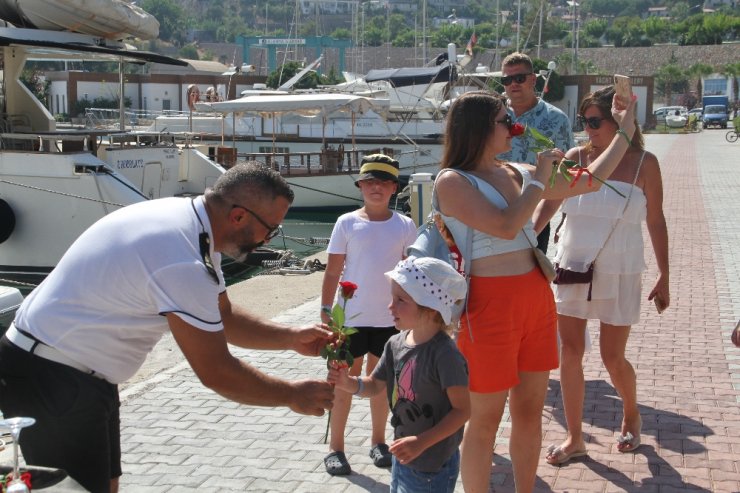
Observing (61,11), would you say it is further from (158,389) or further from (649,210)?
(649,210)

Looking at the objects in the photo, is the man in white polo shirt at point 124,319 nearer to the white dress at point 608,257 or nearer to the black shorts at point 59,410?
the black shorts at point 59,410

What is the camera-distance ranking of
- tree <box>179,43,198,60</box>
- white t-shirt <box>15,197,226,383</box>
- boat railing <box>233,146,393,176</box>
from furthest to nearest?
1. tree <box>179,43,198,60</box>
2. boat railing <box>233,146,393,176</box>
3. white t-shirt <box>15,197,226,383</box>

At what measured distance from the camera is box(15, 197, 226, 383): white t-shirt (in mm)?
3240

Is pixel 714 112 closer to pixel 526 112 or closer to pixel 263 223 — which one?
pixel 526 112

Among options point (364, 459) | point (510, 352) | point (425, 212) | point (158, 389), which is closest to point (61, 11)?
point (425, 212)

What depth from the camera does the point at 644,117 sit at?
247 ft

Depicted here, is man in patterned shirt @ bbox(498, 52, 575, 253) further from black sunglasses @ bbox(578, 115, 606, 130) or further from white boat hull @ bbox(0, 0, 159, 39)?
white boat hull @ bbox(0, 0, 159, 39)

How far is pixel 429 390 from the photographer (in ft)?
12.5

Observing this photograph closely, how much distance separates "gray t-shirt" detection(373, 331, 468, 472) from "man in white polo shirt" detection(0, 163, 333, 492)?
1.41 feet

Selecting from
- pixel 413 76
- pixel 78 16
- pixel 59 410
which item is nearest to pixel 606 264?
pixel 59 410

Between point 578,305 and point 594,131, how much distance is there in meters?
0.96

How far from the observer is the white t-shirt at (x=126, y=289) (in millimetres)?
3240

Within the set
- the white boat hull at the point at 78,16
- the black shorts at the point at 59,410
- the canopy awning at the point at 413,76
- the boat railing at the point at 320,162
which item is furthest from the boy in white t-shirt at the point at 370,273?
the canopy awning at the point at 413,76

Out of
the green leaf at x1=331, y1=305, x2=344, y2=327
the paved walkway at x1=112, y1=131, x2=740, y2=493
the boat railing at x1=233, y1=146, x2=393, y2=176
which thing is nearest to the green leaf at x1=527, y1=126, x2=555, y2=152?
the green leaf at x1=331, y1=305, x2=344, y2=327
